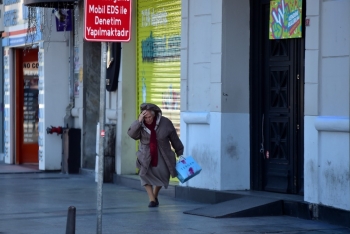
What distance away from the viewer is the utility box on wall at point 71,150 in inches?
726

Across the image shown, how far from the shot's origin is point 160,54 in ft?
51.3

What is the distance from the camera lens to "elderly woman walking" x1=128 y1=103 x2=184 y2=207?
12.6 metres

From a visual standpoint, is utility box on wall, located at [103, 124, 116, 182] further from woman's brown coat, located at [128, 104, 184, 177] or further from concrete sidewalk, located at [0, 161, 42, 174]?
woman's brown coat, located at [128, 104, 184, 177]

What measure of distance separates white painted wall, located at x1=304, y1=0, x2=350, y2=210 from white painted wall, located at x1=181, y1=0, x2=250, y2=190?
1.96 meters

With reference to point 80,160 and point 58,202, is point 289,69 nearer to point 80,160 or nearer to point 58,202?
point 58,202

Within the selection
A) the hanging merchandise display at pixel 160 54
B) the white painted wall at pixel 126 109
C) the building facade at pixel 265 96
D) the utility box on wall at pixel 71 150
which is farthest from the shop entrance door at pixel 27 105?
the building facade at pixel 265 96

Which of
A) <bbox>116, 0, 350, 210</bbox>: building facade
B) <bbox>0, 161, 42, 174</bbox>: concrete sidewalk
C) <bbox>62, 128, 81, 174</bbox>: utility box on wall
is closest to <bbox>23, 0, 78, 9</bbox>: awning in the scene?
<bbox>62, 128, 81, 174</bbox>: utility box on wall

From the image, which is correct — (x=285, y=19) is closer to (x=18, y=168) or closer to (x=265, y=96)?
(x=265, y=96)

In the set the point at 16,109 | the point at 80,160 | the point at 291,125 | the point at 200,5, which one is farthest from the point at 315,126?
the point at 16,109

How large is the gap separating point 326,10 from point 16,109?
1188 cm

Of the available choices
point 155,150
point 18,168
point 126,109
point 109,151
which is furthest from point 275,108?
point 18,168

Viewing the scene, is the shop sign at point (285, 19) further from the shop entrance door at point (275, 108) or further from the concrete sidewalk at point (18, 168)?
the concrete sidewalk at point (18, 168)

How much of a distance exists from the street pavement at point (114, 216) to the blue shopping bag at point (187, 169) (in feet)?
1.66

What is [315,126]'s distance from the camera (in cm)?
1109
